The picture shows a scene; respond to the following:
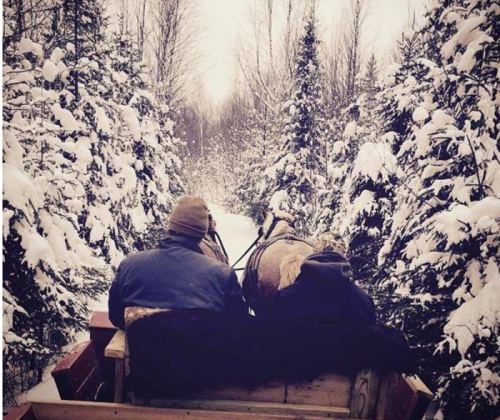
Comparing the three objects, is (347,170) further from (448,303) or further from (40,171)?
(40,171)

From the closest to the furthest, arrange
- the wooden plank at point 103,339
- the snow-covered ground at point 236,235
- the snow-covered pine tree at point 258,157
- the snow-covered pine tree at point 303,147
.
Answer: the wooden plank at point 103,339 < the snow-covered ground at point 236,235 < the snow-covered pine tree at point 303,147 < the snow-covered pine tree at point 258,157

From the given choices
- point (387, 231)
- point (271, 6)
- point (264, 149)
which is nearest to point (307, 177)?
point (264, 149)

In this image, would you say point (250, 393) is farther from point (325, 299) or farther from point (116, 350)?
point (116, 350)

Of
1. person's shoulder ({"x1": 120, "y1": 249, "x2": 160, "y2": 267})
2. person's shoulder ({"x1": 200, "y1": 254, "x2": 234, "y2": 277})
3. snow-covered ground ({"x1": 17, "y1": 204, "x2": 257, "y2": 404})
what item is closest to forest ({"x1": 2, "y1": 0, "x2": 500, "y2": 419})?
snow-covered ground ({"x1": 17, "y1": 204, "x2": 257, "y2": 404})

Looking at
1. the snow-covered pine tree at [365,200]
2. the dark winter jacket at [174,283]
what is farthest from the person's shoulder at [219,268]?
the snow-covered pine tree at [365,200]

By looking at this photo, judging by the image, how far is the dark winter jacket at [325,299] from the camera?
99.9 inches

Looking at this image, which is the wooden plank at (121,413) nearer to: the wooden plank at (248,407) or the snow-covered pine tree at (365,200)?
the wooden plank at (248,407)

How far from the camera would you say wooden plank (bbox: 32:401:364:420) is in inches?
86.7

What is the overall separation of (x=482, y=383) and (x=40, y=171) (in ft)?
13.9

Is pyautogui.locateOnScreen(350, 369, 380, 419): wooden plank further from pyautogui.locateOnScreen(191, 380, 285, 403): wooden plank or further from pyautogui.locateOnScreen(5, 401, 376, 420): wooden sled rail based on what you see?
pyautogui.locateOnScreen(191, 380, 285, 403): wooden plank

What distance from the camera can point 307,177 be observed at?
13.2 meters

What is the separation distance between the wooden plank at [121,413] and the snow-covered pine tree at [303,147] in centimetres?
1048

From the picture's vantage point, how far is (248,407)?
232cm

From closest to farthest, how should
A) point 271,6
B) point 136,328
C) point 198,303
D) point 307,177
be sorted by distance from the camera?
point 136,328, point 198,303, point 271,6, point 307,177
